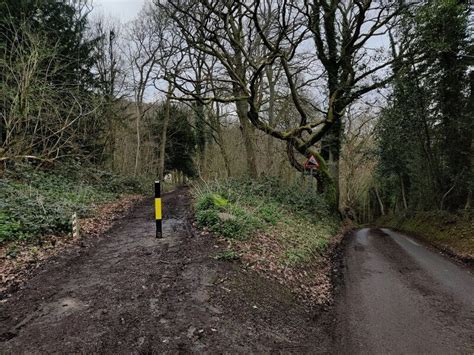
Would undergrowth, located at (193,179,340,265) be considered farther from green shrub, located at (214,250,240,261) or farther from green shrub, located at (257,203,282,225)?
green shrub, located at (214,250,240,261)

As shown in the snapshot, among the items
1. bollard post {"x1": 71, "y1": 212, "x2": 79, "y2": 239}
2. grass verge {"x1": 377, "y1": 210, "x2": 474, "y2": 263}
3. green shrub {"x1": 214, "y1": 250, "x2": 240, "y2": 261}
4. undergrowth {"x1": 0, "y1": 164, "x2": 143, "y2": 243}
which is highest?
undergrowth {"x1": 0, "y1": 164, "x2": 143, "y2": 243}

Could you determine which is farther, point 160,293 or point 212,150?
point 212,150

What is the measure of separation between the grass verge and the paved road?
1867 millimetres

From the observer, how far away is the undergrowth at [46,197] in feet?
22.5

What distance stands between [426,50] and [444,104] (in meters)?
2.32

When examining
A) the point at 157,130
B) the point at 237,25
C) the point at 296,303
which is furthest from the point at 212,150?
the point at 296,303

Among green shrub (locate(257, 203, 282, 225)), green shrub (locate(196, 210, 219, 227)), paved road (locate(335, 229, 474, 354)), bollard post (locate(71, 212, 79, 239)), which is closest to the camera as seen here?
paved road (locate(335, 229, 474, 354))

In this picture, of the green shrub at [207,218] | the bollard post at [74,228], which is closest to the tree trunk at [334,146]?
the green shrub at [207,218]

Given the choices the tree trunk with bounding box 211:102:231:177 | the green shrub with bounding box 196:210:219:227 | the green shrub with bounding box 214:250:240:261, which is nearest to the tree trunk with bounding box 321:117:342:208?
the tree trunk with bounding box 211:102:231:177

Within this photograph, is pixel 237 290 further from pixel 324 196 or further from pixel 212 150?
pixel 212 150

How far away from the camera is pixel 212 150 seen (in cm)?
3384

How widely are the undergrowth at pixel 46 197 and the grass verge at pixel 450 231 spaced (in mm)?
10584

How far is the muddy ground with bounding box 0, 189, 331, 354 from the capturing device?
3.51m

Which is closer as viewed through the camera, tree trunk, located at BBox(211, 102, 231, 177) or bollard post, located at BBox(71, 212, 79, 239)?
bollard post, located at BBox(71, 212, 79, 239)
